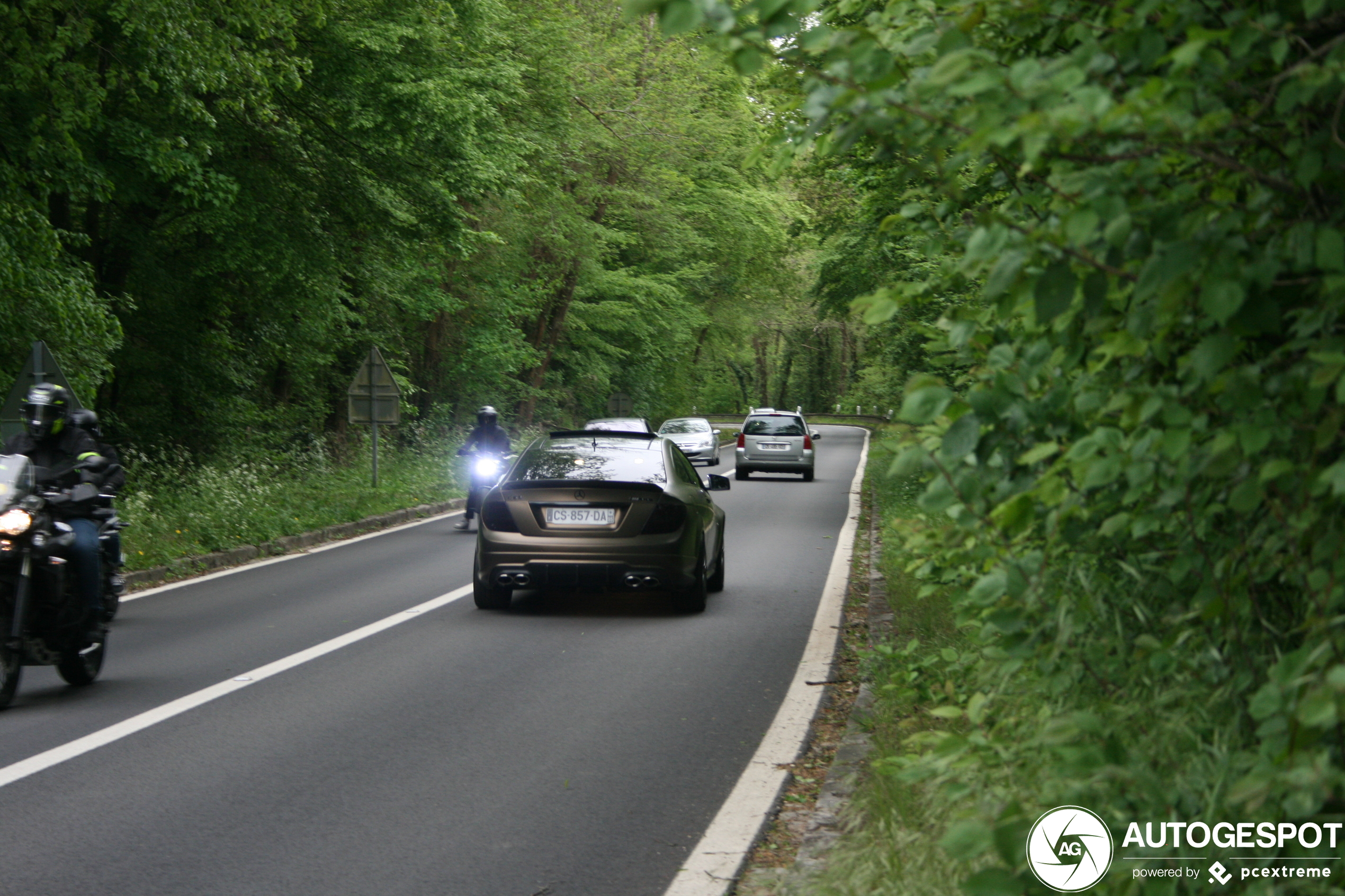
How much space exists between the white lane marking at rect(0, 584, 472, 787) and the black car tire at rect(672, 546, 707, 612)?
2.24 m

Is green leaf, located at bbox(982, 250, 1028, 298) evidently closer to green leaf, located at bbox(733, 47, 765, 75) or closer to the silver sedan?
green leaf, located at bbox(733, 47, 765, 75)

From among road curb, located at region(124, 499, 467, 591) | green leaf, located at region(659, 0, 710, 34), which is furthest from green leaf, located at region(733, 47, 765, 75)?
road curb, located at region(124, 499, 467, 591)

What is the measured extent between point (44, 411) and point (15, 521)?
109 cm

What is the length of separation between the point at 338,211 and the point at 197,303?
347 cm

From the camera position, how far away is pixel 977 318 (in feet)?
13.3

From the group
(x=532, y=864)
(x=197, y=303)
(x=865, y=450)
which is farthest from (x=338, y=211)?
(x=865, y=450)

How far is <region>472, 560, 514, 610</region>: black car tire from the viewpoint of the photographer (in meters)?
11.5

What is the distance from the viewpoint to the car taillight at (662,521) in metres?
11.0

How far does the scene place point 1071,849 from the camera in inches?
127

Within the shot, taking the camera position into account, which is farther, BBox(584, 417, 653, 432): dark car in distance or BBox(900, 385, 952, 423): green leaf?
BBox(584, 417, 653, 432): dark car in distance

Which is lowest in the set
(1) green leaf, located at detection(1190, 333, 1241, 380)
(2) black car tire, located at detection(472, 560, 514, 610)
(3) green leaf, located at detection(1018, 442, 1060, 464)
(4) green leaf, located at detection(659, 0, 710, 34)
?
(2) black car tire, located at detection(472, 560, 514, 610)

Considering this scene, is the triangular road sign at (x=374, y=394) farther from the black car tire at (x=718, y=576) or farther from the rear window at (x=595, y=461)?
the rear window at (x=595, y=461)

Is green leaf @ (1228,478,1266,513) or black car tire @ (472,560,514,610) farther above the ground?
green leaf @ (1228,478,1266,513)

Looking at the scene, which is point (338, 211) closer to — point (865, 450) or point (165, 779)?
point (165, 779)
